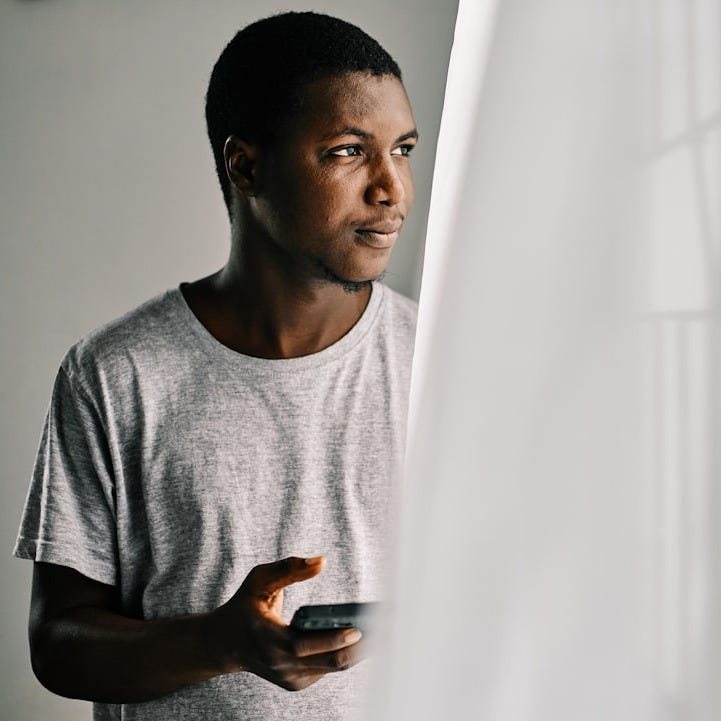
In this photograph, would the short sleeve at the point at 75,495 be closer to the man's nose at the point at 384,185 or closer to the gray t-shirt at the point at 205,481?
the gray t-shirt at the point at 205,481

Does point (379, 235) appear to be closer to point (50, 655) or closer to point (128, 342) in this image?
point (128, 342)

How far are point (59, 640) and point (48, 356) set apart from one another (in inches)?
26.0

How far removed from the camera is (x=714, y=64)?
0.36 ft

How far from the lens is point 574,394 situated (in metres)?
0.11

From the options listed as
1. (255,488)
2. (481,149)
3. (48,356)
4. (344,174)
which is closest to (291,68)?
(344,174)

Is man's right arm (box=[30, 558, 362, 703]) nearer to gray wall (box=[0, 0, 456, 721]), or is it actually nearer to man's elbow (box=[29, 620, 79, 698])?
man's elbow (box=[29, 620, 79, 698])

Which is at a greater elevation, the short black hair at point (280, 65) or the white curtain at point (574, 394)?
the short black hair at point (280, 65)

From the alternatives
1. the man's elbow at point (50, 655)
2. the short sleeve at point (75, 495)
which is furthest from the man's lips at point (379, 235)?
the man's elbow at point (50, 655)

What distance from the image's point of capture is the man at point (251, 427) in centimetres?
62

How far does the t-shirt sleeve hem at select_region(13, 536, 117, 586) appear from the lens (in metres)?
0.62

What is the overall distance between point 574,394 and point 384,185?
0.55m

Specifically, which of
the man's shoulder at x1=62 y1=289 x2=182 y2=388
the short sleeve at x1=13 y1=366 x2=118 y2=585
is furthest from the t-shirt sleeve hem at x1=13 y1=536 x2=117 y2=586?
the man's shoulder at x1=62 y1=289 x2=182 y2=388

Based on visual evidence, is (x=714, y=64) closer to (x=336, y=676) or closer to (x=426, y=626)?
(x=426, y=626)

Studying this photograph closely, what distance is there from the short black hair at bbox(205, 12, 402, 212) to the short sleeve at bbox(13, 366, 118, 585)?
27cm
